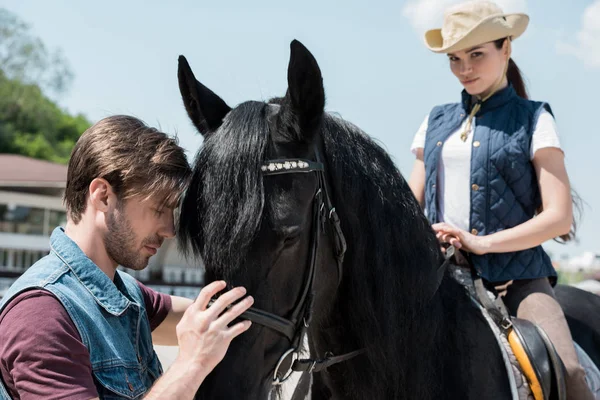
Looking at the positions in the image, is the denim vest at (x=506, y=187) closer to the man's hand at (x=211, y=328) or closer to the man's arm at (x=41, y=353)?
the man's hand at (x=211, y=328)

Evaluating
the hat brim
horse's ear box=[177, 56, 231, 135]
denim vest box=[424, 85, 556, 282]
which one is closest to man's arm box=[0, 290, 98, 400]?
horse's ear box=[177, 56, 231, 135]

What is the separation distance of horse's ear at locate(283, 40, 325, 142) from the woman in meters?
1.03

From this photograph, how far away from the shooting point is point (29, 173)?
1167 inches

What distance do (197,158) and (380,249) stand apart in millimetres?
714

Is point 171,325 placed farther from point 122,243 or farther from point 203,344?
point 203,344

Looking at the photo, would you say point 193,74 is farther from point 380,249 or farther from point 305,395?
point 305,395

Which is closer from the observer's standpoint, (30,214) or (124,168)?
(124,168)

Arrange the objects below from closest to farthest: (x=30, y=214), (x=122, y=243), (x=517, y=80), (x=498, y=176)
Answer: (x=122, y=243), (x=498, y=176), (x=517, y=80), (x=30, y=214)

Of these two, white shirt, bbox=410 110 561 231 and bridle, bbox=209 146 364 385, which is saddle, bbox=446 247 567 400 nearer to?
white shirt, bbox=410 110 561 231

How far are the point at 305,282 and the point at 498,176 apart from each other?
127 cm

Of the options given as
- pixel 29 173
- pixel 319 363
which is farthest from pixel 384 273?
pixel 29 173

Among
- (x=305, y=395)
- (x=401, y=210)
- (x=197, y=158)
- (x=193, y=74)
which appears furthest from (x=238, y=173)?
(x=305, y=395)

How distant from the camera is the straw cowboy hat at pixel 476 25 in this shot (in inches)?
126

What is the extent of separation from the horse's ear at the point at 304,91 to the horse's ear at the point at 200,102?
0.98 feet
